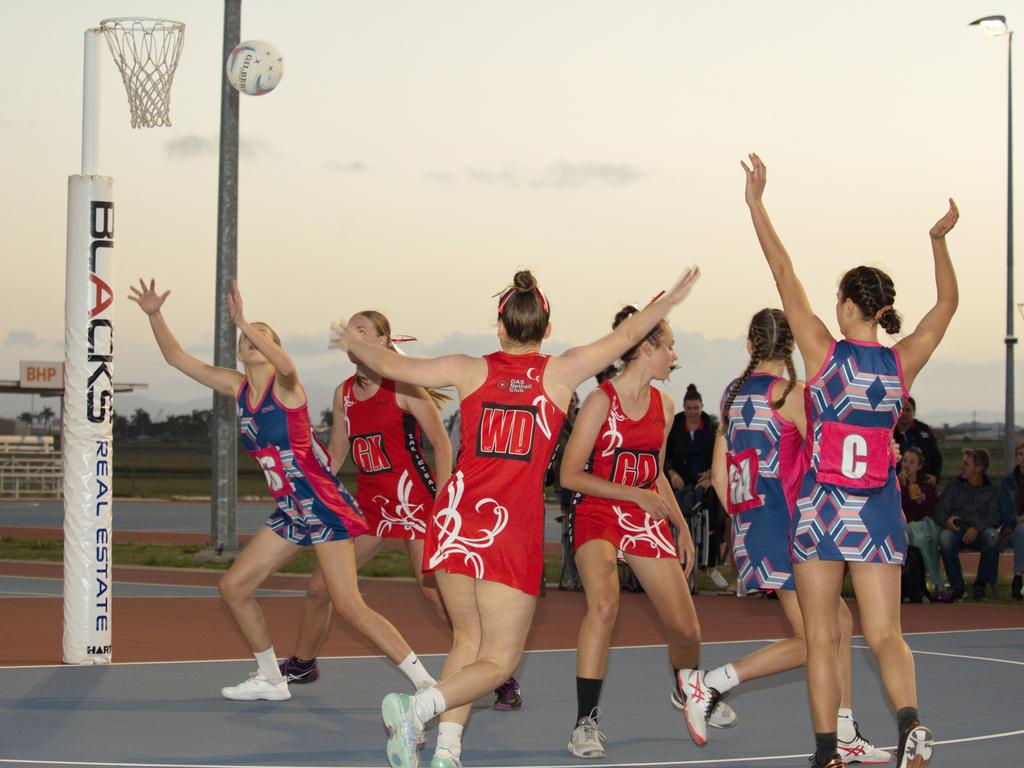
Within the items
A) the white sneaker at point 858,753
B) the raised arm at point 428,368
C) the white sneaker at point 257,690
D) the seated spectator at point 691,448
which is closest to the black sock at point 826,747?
the white sneaker at point 858,753

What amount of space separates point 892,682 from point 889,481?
81 centimetres

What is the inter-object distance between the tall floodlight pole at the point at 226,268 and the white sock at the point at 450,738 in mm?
13642

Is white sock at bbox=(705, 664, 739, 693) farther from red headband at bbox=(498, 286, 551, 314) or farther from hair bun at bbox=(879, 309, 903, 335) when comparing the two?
→ red headband at bbox=(498, 286, 551, 314)

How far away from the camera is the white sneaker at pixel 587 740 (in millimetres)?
7477

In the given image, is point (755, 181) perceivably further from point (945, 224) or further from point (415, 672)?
point (415, 672)

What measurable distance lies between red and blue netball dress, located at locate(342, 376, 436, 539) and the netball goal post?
2149mm

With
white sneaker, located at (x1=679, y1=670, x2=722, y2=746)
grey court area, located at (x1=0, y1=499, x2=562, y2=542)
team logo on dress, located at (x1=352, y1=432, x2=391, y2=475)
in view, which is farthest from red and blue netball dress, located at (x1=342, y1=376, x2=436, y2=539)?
grey court area, located at (x1=0, y1=499, x2=562, y2=542)

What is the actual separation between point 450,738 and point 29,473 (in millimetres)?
42480

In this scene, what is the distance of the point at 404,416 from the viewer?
9000 millimetres

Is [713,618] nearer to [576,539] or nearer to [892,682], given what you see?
[576,539]

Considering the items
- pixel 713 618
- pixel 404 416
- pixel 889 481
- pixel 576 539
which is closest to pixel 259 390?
pixel 404 416

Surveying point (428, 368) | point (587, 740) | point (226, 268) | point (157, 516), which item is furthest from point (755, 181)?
point (157, 516)

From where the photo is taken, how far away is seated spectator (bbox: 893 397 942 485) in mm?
16297

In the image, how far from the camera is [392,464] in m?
9.06
